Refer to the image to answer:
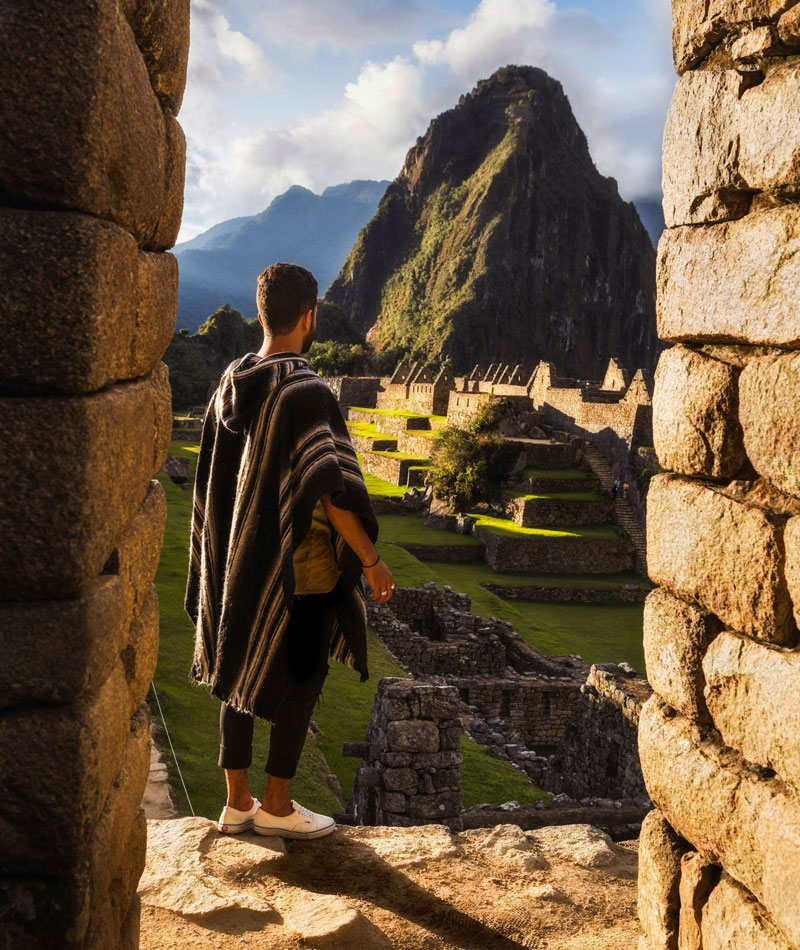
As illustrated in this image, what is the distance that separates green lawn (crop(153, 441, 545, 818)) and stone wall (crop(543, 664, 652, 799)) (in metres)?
1.15

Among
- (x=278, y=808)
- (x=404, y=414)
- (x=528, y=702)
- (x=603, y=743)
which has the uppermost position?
(x=404, y=414)

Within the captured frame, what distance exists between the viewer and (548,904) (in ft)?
9.80

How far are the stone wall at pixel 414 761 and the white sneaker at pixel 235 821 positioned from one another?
2.59 metres

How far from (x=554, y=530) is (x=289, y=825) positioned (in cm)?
2652

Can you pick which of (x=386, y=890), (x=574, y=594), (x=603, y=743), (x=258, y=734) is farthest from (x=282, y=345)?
(x=574, y=594)

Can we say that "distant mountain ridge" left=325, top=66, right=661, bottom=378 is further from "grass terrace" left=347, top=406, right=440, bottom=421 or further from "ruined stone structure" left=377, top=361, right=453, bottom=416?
"grass terrace" left=347, top=406, right=440, bottom=421

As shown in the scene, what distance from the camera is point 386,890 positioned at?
9.85 ft

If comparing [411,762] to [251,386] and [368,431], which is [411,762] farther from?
[368,431]

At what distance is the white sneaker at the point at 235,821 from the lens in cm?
332

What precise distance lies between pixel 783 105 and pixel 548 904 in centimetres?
252

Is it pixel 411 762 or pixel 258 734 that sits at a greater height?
pixel 411 762

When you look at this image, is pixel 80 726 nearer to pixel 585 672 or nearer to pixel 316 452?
pixel 316 452

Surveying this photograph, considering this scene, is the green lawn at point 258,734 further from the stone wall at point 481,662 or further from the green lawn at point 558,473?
the green lawn at point 558,473

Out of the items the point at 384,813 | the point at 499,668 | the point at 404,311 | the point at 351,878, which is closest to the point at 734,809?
the point at 351,878
